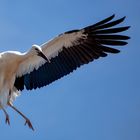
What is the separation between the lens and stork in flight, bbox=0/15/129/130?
21.1m

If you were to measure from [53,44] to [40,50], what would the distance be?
329 mm

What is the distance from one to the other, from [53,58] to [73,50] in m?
0.49

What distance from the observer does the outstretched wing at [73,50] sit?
20938 millimetres

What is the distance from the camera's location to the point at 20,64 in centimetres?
2177

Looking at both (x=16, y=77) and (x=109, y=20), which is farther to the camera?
(x=16, y=77)

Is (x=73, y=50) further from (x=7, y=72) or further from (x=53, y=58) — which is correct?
(x=7, y=72)

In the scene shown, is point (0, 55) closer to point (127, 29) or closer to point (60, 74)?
point (60, 74)

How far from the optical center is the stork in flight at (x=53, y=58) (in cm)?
2106

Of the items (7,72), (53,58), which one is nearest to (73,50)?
(53,58)

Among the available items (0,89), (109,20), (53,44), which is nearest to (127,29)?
(109,20)

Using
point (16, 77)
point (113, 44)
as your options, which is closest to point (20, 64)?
point (16, 77)

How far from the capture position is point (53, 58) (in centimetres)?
2166

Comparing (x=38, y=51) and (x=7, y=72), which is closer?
(x=38, y=51)

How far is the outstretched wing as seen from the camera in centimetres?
2094
